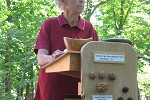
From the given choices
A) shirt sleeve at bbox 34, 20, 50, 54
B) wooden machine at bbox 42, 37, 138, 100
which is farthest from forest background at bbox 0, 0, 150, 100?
wooden machine at bbox 42, 37, 138, 100

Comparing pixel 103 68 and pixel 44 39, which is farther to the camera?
pixel 44 39

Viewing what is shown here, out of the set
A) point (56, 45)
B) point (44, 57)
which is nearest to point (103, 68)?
point (44, 57)

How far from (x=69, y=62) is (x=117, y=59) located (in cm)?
21

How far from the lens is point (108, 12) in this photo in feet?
46.2

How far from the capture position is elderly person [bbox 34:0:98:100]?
156cm

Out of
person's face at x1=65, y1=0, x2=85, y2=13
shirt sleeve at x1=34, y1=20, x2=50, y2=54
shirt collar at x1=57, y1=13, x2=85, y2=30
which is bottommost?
shirt sleeve at x1=34, y1=20, x2=50, y2=54

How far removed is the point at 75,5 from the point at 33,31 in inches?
199

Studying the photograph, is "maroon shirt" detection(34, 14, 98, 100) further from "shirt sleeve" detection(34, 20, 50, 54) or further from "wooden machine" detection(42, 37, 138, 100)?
"wooden machine" detection(42, 37, 138, 100)

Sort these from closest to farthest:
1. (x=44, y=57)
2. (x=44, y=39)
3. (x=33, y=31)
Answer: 1. (x=44, y=57)
2. (x=44, y=39)
3. (x=33, y=31)

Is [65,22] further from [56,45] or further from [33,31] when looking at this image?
[33,31]

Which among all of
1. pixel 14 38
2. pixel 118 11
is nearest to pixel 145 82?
pixel 118 11

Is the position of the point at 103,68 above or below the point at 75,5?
below

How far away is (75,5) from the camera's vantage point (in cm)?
156

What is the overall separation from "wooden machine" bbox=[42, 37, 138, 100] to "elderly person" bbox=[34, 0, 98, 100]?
30 cm
